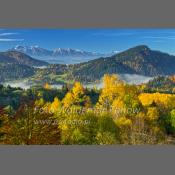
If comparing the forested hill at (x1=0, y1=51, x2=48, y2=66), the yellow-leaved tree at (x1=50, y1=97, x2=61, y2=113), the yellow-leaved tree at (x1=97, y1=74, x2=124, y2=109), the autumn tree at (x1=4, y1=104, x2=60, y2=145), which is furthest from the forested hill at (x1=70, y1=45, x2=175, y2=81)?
the autumn tree at (x1=4, y1=104, x2=60, y2=145)

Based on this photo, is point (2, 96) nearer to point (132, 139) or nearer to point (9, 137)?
point (9, 137)

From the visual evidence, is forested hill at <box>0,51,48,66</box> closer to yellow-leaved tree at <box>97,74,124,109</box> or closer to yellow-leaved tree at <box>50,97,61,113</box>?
yellow-leaved tree at <box>50,97,61,113</box>

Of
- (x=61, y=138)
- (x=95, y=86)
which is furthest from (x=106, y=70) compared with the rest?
(x=61, y=138)

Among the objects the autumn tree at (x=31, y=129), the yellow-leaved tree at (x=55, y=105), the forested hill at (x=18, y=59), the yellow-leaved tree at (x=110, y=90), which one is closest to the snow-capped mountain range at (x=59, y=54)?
the forested hill at (x=18, y=59)

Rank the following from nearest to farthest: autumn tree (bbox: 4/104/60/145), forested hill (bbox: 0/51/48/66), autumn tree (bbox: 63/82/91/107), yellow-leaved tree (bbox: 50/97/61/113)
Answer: autumn tree (bbox: 4/104/60/145) → yellow-leaved tree (bbox: 50/97/61/113) → autumn tree (bbox: 63/82/91/107) → forested hill (bbox: 0/51/48/66)

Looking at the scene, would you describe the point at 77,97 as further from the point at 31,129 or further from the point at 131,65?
the point at 131,65

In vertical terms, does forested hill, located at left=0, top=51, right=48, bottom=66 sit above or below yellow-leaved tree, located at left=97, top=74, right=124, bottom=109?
above

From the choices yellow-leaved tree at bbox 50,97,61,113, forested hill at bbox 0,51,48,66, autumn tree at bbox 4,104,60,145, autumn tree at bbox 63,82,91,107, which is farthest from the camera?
forested hill at bbox 0,51,48,66
